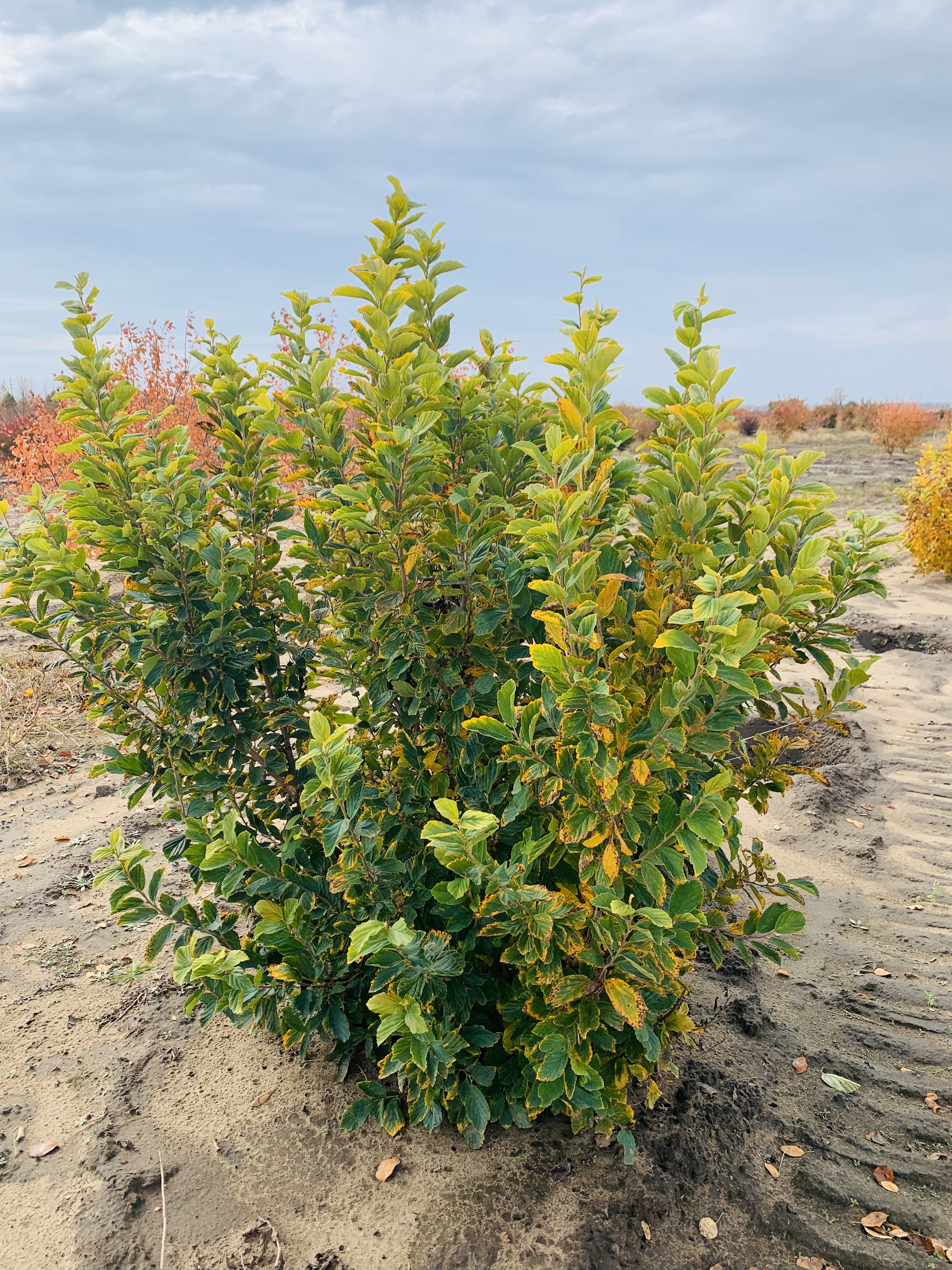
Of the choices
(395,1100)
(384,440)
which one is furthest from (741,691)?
(395,1100)

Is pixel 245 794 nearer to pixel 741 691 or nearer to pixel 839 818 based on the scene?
pixel 741 691

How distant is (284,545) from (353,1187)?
398 inches

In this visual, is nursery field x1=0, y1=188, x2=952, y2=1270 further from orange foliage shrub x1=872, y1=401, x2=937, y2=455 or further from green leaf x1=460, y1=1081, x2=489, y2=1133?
orange foliage shrub x1=872, y1=401, x2=937, y2=455

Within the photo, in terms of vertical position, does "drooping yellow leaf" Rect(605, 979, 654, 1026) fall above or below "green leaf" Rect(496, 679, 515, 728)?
below

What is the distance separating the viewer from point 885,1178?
241cm

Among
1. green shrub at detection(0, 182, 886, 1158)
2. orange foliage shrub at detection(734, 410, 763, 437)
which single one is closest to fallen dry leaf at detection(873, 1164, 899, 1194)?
green shrub at detection(0, 182, 886, 1158)

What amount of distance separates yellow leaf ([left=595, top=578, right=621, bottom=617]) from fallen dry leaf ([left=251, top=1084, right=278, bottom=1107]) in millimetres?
1964

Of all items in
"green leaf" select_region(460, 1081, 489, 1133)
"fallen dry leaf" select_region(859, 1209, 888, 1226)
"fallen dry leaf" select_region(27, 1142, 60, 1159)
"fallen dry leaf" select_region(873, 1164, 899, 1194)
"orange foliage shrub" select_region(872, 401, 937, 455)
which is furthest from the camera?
"orange foliage shrub" select_region(872, 401, 937, 455)

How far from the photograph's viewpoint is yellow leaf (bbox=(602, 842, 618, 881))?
172 centimetres

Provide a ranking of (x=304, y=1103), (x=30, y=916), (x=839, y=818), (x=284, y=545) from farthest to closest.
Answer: (x=284, y=545) < (x=839, y=818) < (x=30, y=916) < (x=304, y=1103)

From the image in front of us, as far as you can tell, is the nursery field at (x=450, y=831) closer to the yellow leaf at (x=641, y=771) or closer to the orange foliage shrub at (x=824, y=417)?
the yellow leaf at (x=641, y=771)

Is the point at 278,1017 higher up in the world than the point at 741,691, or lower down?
lower down

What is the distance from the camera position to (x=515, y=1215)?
218 cm

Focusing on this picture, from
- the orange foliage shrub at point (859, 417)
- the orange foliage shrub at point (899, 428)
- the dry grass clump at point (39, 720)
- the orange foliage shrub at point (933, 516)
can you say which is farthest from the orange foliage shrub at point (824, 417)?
the dry grass clump at point (39, 720)
